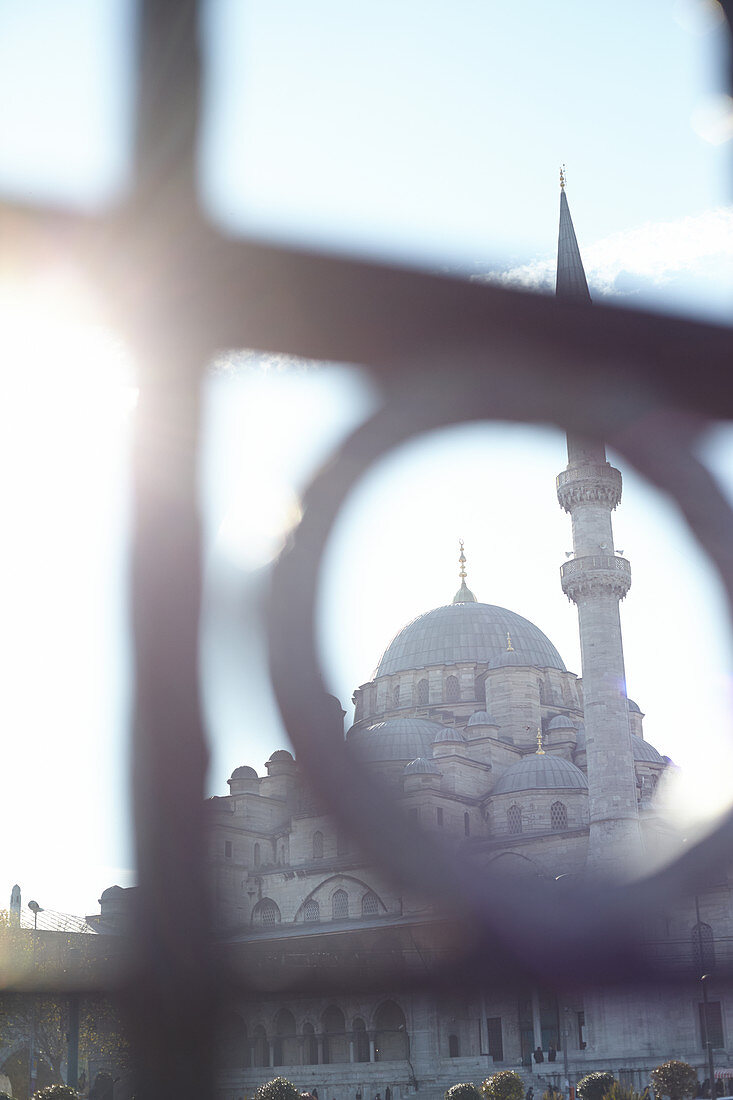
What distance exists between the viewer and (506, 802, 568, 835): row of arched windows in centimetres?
3638

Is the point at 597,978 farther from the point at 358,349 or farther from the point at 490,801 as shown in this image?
the point at 490,801

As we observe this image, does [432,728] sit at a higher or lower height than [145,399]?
higher

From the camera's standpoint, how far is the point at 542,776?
123ft

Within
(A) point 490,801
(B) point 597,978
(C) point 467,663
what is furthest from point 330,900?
(B) point 597,978

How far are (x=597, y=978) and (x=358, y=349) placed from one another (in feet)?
4.68

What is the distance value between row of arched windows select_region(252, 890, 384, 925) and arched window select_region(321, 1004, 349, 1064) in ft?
10.0

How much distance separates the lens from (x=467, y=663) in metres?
46.9

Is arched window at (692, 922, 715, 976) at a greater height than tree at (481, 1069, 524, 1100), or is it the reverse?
arched window at (692, 922, 715, 976)

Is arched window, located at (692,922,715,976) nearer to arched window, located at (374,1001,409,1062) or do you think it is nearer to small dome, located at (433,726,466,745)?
arched window, located at (374,1001,409,1062)

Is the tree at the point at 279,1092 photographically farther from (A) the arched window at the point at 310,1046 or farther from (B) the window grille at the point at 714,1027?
(A) the arched window at the point at 310,1046

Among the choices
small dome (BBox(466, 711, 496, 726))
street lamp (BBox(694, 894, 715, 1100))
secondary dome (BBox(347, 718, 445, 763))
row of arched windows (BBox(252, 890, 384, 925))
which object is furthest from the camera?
small dome (BBox(466, 711, 496, 726))

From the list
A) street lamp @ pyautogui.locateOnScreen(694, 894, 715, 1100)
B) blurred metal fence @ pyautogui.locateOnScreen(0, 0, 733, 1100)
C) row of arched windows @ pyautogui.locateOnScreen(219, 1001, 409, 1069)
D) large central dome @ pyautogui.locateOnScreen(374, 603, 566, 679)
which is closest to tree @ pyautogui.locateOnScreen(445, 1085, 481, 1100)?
street lamp @ pyautogui.locateOnScreen(694, 894, 715, 1100)

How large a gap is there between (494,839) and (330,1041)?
7.83 meters

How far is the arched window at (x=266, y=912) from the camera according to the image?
1529 inches
